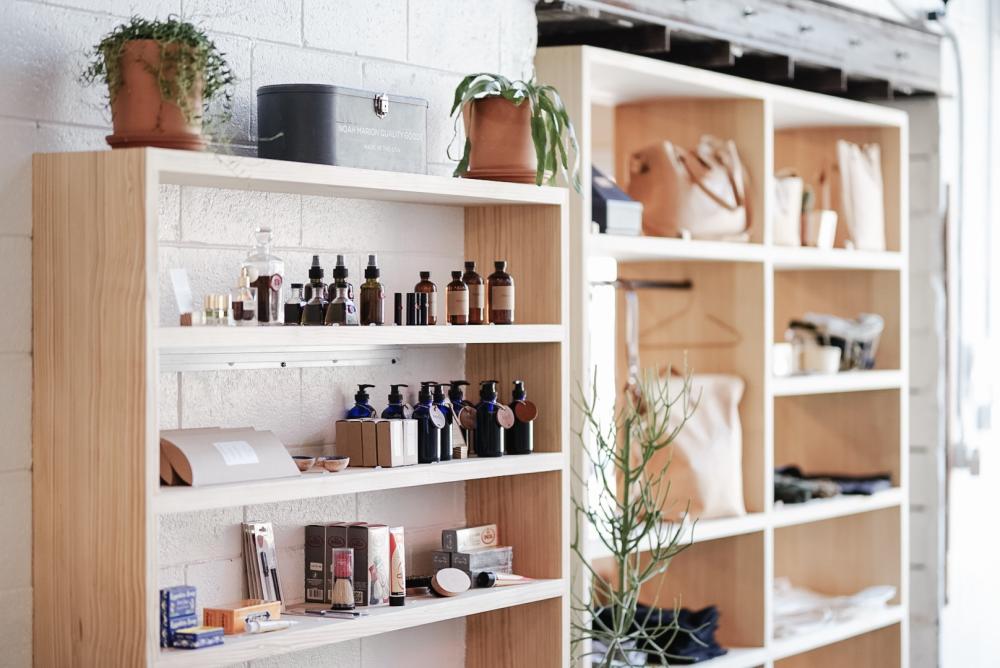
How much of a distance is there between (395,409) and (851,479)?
217 centimetres

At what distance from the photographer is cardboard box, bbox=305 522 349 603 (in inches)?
98.6

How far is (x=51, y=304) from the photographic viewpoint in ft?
7.00

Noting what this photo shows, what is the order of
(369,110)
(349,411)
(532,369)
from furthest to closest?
(532,369), (349,411), (369,110)

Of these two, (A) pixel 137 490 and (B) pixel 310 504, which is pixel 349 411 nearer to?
(B) pixel 310 504

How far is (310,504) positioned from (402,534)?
200 millimetres

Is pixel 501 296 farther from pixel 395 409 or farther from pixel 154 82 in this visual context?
pixel 154 82

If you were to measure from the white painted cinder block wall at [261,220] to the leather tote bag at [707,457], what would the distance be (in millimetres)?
799

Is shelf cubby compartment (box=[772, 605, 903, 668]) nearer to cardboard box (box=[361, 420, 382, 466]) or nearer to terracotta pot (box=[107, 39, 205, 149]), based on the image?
cardboard box (box=[361, 420, 382, 466])

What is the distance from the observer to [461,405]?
2.70m

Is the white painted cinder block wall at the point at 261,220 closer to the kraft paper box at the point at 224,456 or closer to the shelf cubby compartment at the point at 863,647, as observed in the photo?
the kraft paper box at the point at 224,456

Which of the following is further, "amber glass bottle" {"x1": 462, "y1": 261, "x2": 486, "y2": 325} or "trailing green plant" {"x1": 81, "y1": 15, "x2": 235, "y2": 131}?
"amber glass bottle" {"x1": 462, "y1": 261, "x2": 486, "y2": 325}

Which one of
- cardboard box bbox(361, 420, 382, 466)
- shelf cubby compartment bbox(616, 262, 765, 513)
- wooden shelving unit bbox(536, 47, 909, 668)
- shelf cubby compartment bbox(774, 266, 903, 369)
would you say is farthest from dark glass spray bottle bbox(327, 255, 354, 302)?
shelf cubby compartment bbox(774, 266, 903, 369)

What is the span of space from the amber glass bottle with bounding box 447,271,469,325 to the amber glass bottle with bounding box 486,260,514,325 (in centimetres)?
9

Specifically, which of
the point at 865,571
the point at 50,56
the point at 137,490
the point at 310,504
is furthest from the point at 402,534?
the point at 865,571
